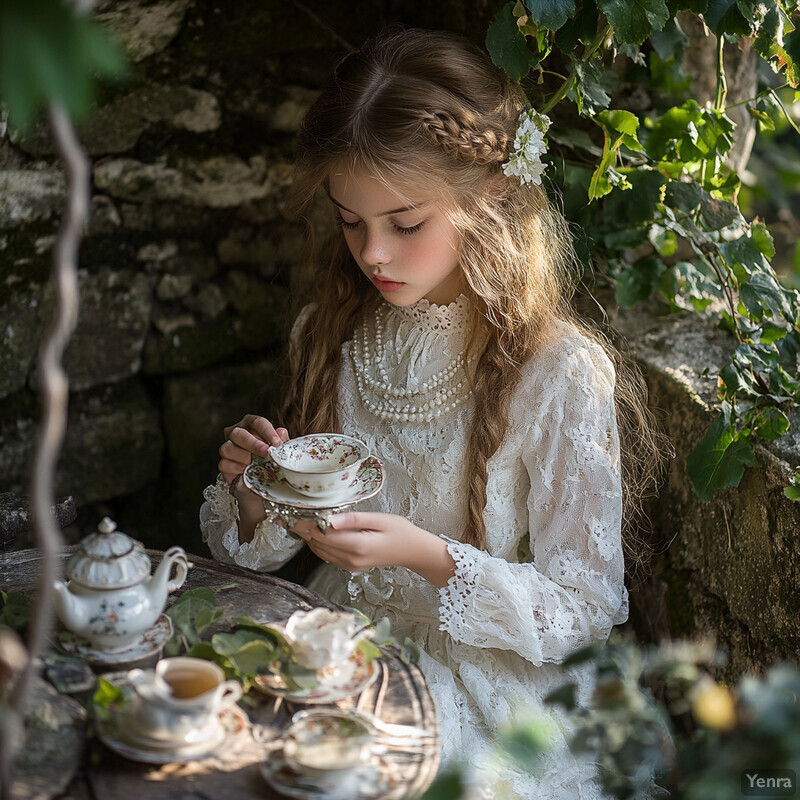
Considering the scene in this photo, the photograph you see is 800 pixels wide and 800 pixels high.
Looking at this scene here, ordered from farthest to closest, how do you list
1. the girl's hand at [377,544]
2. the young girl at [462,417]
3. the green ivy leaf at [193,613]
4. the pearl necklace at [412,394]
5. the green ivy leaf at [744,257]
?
the green ivy leaf at [744,257] < the pearl necklace at [412,394] < the young girl at [462,417] < the girl's hand at [377,544] < the green ivy leaf at [193,613]

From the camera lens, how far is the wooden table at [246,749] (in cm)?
96

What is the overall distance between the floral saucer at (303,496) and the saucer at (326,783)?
1.26 ft

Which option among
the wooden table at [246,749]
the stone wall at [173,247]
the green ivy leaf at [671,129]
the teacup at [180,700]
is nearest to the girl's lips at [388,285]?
the stone wall at [173,247]

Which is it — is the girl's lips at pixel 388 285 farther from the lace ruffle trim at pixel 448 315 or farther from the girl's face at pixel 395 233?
the lace ruffle trim at pixel 448 315

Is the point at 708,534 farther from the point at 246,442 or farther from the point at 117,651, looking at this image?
the point at 117,651

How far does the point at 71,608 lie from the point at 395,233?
2.71ft

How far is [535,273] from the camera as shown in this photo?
169cm

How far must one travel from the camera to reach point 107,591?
44.2 inches

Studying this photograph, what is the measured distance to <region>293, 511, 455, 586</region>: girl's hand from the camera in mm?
1358

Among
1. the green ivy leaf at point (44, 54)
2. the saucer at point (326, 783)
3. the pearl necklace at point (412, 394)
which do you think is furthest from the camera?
the pearl necklace at point (412, 394)

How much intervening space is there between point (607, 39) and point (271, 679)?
1.39 meters

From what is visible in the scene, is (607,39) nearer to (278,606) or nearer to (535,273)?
(535,273)

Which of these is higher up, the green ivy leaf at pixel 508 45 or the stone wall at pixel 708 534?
the green ivy leaf at pixel 508 45

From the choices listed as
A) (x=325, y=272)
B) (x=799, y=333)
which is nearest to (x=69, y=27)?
(x=325, y=272)
